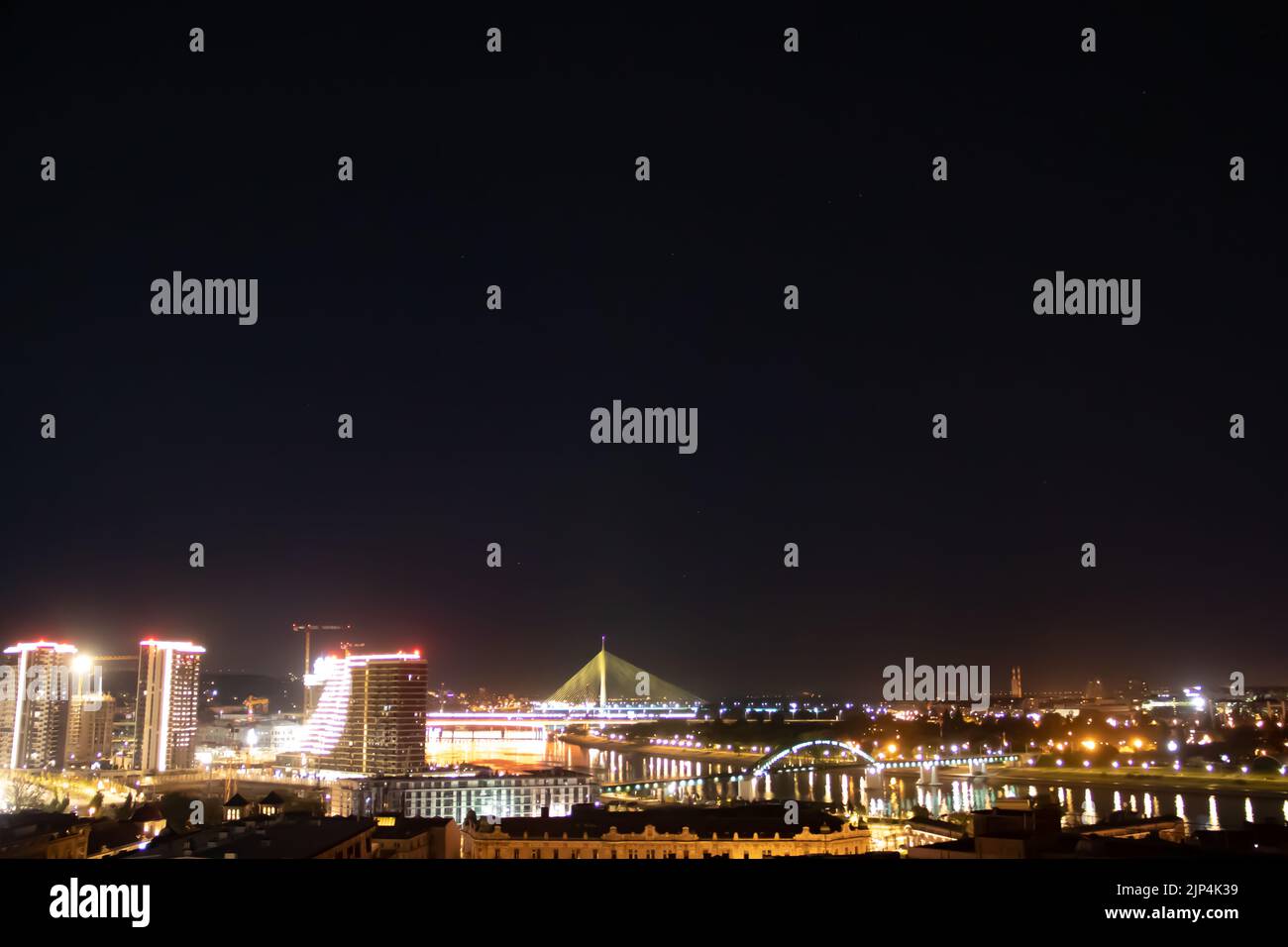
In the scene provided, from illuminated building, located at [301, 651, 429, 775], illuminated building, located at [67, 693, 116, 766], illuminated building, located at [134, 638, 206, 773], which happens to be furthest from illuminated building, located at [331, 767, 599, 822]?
illuminated building, located at [67, 693, 116, 766]

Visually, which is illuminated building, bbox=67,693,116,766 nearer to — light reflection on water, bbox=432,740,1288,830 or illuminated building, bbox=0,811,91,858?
light reflection on water, bbox=432,740,1288,830

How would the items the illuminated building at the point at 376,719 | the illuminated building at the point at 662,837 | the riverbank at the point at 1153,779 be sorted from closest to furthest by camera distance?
the illuminated building at the point at 662,837
the riverbank at the point at 1153,779
the illuminated building at the point at 376,719

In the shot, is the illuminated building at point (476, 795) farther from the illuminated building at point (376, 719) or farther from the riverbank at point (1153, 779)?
the riverbank at point (1153, 779)

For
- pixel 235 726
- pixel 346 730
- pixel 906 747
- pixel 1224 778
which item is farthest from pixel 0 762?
pixel 1224 778

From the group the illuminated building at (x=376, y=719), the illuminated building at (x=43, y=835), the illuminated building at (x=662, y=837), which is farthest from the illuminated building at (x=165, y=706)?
the illuminated building at (x=662, y=837)

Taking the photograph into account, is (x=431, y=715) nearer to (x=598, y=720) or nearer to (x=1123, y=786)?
(x=598, y=720)

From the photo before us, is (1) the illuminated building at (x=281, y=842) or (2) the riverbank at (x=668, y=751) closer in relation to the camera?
(1) the illuminated building at (x=281, y=842)
